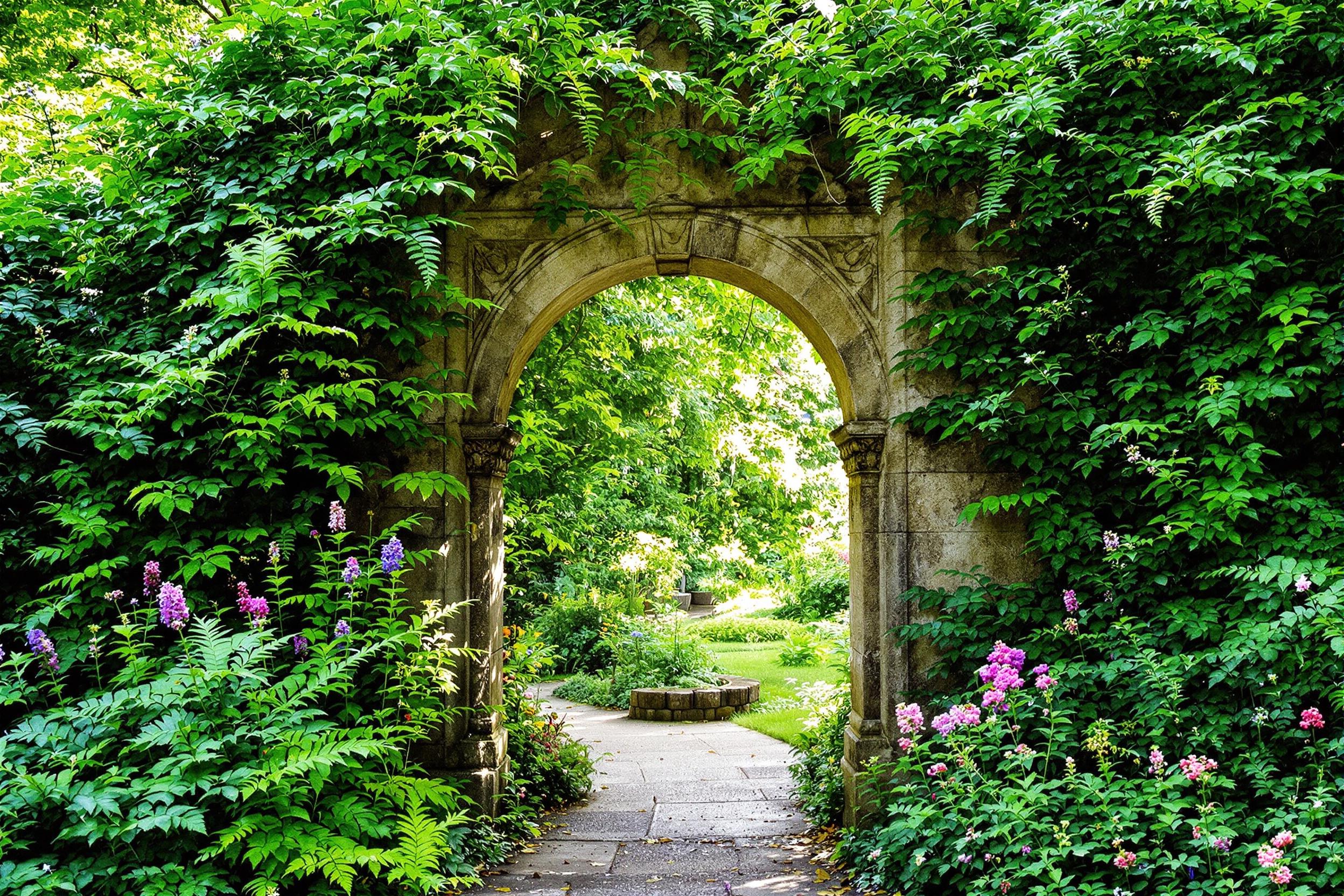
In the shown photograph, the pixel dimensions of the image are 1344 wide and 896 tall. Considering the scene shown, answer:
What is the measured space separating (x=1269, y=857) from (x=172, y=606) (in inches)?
180

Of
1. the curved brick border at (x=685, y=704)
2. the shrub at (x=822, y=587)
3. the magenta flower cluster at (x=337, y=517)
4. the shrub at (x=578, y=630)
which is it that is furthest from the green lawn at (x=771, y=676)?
the magenta flower cluster at (x=337, y=517)

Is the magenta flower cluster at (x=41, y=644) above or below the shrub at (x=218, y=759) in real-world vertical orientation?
above

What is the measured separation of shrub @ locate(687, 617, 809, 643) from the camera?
59.5 feet

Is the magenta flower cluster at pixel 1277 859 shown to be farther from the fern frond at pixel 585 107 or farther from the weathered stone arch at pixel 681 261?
the fern frond at pixel 585 107

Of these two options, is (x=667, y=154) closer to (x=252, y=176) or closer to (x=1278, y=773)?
(x=252, y=176)

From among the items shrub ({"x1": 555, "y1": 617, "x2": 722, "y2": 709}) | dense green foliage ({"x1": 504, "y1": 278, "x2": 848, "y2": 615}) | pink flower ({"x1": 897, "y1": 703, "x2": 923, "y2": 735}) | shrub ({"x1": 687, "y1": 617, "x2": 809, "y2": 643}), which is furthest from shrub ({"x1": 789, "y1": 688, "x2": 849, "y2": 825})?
shrub ({"x1": 687, "y1": 617, "x2": 809, "y2": 643})

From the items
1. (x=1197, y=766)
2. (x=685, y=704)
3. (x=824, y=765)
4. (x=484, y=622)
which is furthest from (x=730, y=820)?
(x=685, y=704)

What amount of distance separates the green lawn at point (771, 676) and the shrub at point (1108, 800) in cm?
270

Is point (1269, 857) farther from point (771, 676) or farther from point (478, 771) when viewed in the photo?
point (771, 676)

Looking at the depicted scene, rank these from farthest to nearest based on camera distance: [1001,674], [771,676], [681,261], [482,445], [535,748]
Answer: [771,676] < [535,748] < [681,261] < [482,445] < [1001,674]

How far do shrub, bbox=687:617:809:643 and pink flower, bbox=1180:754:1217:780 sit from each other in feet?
45.6

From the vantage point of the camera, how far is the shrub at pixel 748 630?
18125mm

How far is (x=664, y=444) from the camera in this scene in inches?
447

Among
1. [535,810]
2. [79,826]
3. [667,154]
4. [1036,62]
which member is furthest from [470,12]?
[535,810]
